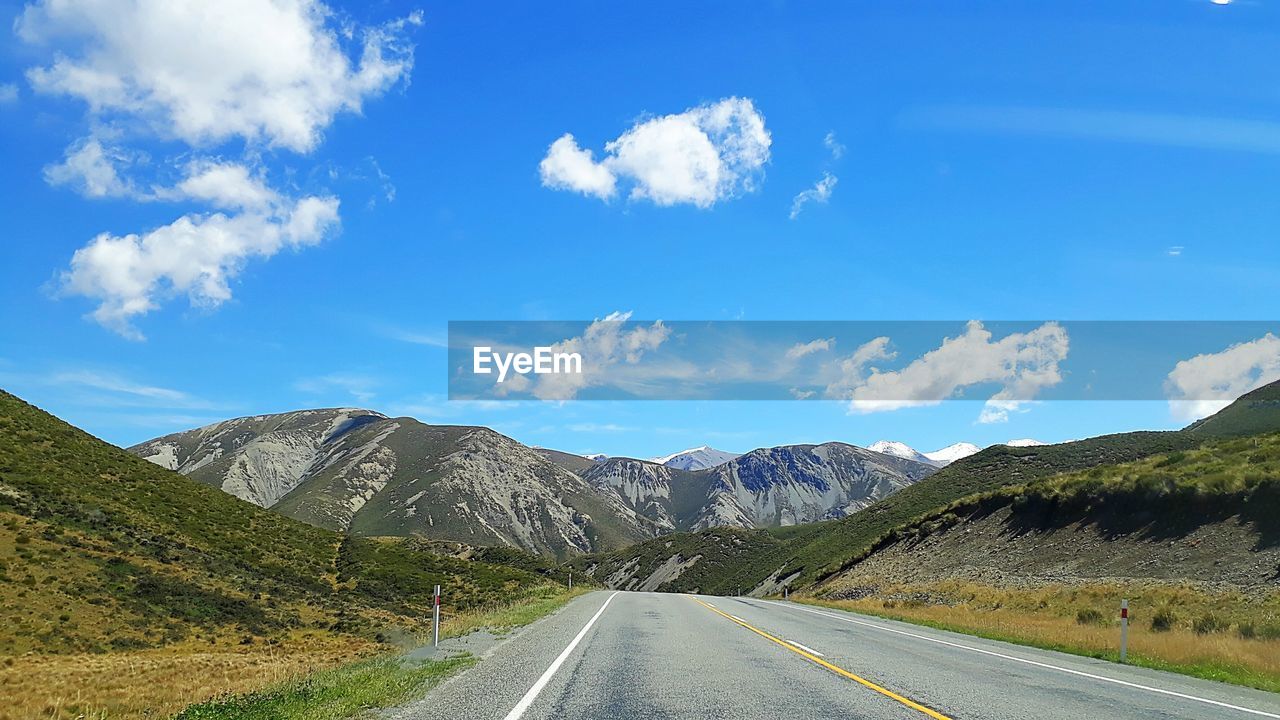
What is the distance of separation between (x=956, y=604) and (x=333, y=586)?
50.5 meters

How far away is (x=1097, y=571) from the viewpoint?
34.3 metres

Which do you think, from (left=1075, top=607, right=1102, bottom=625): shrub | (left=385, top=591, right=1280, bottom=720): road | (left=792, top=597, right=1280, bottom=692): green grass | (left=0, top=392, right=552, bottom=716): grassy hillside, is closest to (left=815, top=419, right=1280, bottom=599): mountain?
(left=1075, top=607, right=1102, bottom=625): shrub

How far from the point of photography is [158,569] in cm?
4788

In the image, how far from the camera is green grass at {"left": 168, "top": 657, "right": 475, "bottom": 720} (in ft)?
28.3

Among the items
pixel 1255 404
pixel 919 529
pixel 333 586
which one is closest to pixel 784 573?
pixel 919 529

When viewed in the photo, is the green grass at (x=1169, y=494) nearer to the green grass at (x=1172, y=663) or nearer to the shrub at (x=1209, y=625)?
→ the shrub at (x=1209, y=625)

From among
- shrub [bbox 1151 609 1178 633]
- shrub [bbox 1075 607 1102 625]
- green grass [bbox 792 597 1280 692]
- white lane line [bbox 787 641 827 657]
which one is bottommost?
shrub [bbox 1075 607 1102 625]

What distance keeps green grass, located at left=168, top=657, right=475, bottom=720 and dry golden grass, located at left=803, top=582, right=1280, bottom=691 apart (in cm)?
1368

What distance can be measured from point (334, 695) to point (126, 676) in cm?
2370

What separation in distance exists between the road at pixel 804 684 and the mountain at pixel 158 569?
23668mm

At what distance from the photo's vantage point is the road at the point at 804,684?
8781mm

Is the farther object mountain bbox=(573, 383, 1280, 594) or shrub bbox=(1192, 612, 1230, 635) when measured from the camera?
mountain bbox=(573, 383, 1280, 594)

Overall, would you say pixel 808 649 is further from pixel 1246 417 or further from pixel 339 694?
pixel 1246 417

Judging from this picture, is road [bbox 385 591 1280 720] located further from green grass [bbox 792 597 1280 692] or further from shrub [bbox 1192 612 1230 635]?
shrub [bbox 1192 612 1230 635]
